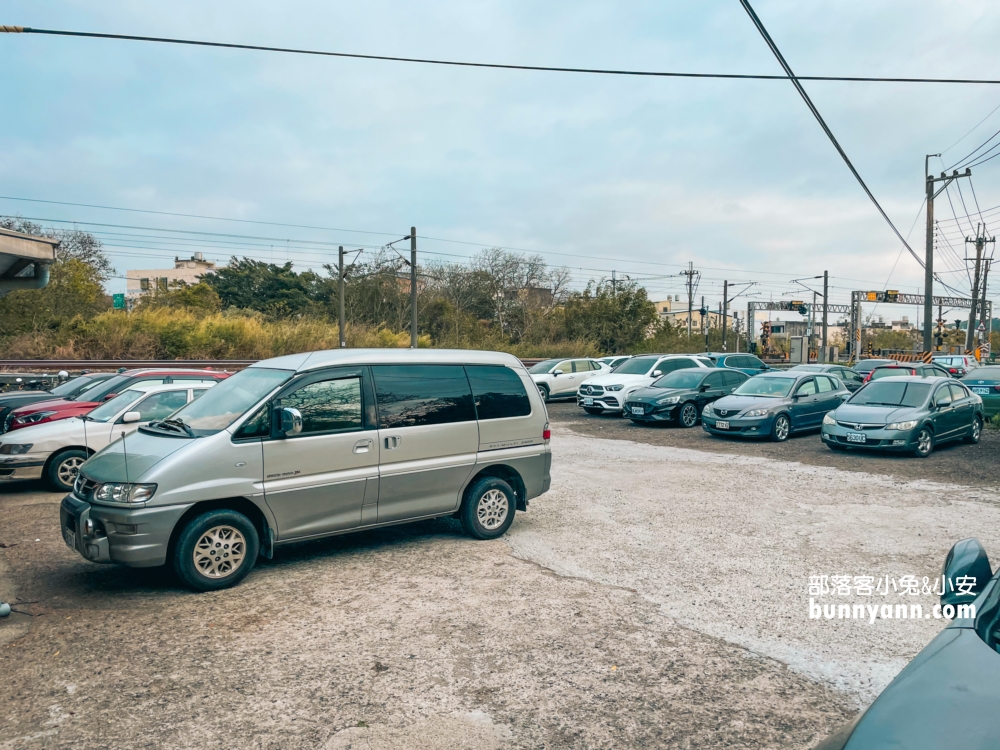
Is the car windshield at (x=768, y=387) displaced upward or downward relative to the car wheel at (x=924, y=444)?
upward

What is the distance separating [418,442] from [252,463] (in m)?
1.57

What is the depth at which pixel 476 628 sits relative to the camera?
5266 mm

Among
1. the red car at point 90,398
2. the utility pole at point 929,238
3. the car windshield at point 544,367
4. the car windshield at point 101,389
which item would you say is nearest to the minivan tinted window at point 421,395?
the red car at point 90,398

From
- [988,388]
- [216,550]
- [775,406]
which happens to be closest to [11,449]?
[216,550]

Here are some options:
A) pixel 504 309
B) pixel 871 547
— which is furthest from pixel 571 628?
pixel 504 309

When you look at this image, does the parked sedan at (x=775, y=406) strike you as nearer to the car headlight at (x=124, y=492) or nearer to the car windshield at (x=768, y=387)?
the car windshield at (x=768, y=387)

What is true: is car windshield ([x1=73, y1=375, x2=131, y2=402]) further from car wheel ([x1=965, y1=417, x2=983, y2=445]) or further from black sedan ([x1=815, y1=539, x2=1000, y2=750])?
car wheel ([x1=965, y1=417, x2=983, y2=445])

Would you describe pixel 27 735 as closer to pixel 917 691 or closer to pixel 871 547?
pixel 917 691

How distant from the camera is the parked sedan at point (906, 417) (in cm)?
1345

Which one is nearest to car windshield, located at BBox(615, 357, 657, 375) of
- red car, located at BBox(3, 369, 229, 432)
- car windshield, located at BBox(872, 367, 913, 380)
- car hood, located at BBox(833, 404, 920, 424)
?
car windshield, located at BBox(872, 367, 913, 380)

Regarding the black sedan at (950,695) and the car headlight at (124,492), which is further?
the car headlight at (124,492)

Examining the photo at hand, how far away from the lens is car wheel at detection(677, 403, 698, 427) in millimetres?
18891

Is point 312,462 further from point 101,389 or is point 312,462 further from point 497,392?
point 101,389

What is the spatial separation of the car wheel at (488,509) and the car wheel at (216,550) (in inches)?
84.6
